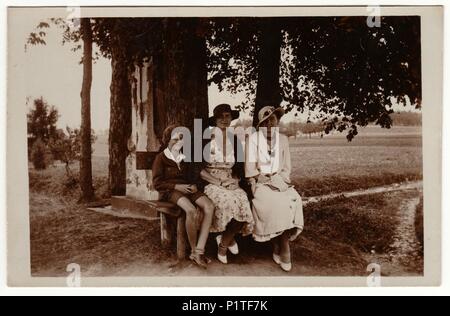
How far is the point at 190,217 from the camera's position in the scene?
581 cm

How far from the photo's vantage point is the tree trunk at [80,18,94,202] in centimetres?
588

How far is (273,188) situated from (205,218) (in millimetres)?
679

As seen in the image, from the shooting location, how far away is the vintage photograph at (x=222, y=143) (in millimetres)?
5863

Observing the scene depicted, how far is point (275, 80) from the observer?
19.5ft

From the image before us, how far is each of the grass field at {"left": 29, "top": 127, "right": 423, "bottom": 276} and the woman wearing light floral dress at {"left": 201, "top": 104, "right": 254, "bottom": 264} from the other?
0.45 feet

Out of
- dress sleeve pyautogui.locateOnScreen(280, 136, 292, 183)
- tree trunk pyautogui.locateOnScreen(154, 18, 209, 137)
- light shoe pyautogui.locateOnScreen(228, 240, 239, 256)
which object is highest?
tree trunk pyautogui.locateOnScreen(154, 18, 209, 137)

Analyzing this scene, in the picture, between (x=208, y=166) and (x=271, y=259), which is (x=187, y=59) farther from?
(x=271, y=259)

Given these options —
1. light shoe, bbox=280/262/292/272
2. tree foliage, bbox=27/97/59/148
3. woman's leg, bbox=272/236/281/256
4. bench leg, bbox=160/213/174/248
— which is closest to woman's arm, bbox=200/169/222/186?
bench leg, bbox=160/213/174/248

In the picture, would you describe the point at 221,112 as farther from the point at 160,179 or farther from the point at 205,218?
the point at 205,218

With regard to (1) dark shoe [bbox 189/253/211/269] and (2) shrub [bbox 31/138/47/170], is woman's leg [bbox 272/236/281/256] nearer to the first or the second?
(1) dark shoe [bbox 189/253/211/269]

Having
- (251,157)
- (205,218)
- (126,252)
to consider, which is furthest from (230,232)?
(126,252)

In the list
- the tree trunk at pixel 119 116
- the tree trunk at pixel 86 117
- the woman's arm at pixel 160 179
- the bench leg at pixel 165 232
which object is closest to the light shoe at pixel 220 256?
the bench leg at pixel 165 232

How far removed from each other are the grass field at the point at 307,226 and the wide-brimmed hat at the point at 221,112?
628 mm

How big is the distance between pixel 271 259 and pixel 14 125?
265 centimetres
